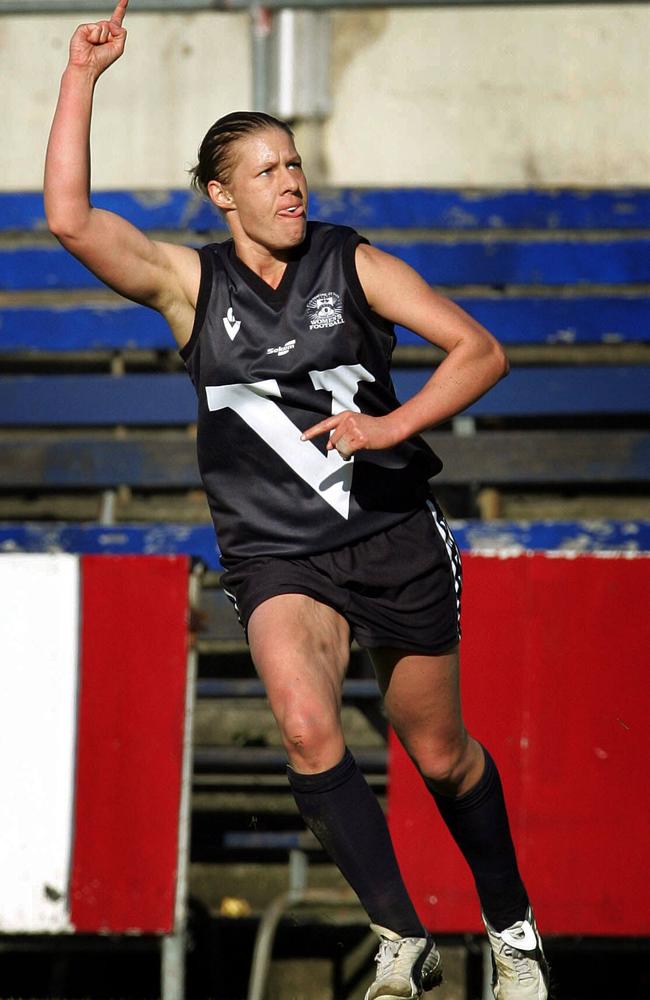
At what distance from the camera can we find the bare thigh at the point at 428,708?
3.29 m

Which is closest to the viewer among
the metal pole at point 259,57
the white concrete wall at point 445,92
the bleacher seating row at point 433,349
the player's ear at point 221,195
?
the player's ear at point 221,195

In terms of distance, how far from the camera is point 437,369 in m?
3.09

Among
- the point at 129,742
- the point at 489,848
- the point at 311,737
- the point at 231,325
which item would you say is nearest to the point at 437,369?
the point at 231,325

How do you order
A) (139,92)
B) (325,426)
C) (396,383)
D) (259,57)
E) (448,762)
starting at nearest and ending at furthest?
(325,426) → (448,762) → (396,383) → (259,57) → (139,92)

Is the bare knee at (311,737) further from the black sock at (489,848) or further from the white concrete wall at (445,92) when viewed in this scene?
the white concrete wall at (445,92)

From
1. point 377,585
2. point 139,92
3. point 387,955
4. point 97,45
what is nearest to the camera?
point 387,955

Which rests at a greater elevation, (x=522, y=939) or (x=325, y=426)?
(x=325, y=426)

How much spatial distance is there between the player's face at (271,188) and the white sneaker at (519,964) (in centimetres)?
178

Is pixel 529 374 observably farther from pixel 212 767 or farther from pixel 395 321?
pixel 395 321

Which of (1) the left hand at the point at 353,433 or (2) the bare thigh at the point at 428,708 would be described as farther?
(2) the bare thigh at the point at 428,708

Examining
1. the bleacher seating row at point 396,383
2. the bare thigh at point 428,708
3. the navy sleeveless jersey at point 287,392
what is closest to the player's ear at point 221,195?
the navy sleeveless jersey at point 287,392

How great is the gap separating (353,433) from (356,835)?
2.92 feet

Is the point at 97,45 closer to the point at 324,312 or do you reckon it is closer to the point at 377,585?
the point at 324,312

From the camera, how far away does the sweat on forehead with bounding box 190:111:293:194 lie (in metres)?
3.23
